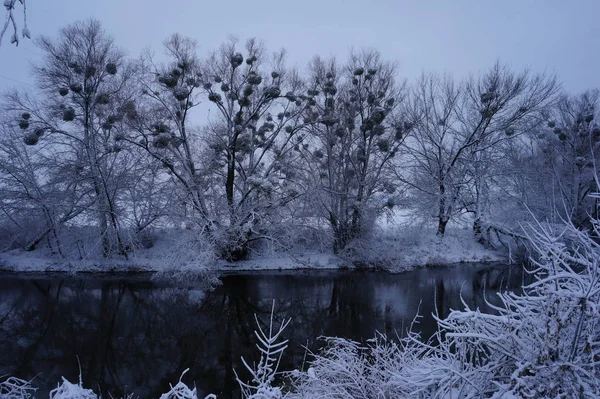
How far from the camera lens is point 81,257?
1666 centimetres

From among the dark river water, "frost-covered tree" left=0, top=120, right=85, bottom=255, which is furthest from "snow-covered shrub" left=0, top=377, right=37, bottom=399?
"frost-covered tree" left=0, top=120, right=85, bottom=255

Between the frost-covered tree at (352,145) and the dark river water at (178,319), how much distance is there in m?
4.02

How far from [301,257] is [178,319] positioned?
30.7 ft

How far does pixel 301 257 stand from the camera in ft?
61.1

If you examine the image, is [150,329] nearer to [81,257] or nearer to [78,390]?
[78,390]

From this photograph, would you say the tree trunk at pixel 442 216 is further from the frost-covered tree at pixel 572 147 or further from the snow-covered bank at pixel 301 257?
the frost-covered tree at pixel 572 147

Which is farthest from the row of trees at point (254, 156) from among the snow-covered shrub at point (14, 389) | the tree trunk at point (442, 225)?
the snow-covered shrub at point (14, 389)

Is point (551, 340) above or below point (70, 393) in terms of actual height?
above

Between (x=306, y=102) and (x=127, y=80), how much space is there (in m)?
8.10

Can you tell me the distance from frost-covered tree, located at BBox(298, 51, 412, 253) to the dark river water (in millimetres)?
4017

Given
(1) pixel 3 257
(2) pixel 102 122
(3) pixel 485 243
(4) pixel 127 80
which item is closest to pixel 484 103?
(3) pixel 485 243

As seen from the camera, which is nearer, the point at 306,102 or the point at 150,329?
the point at 150,329

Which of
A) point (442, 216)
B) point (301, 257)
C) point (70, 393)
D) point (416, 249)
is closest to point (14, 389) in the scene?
point (70, 393)

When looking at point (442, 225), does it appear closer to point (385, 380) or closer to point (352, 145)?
point (352, 145)
